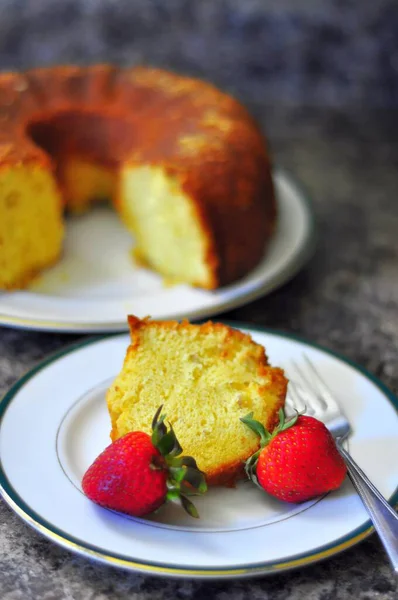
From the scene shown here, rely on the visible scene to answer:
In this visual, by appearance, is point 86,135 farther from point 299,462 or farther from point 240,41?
point 299,462

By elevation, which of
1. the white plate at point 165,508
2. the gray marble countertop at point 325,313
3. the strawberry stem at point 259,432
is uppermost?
the strawberry stem at point 259,432

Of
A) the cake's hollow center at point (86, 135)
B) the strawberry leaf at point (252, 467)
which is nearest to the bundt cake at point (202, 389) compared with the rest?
the strawberry leaf at point (252, 467)

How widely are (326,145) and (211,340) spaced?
1.73 metres

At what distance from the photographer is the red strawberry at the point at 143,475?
1.10 metres

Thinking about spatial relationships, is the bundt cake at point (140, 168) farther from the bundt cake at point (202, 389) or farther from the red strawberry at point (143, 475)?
the red strawberry at point (143, 475)

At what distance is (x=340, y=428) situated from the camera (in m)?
1.35

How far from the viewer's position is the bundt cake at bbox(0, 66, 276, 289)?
6.55 ft

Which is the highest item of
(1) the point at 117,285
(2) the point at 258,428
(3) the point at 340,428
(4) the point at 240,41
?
(2) the point at 258,428

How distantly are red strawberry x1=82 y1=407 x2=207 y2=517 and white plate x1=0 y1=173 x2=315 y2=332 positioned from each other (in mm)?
632

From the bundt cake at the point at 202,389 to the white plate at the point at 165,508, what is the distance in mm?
68

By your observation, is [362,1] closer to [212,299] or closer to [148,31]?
[148,31]

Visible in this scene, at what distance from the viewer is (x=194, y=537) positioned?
3.66ft

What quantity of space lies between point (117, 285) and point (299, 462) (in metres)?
1.00

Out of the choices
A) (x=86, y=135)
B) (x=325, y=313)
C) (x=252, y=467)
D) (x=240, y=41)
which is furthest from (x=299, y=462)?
(x=240, y=41)
